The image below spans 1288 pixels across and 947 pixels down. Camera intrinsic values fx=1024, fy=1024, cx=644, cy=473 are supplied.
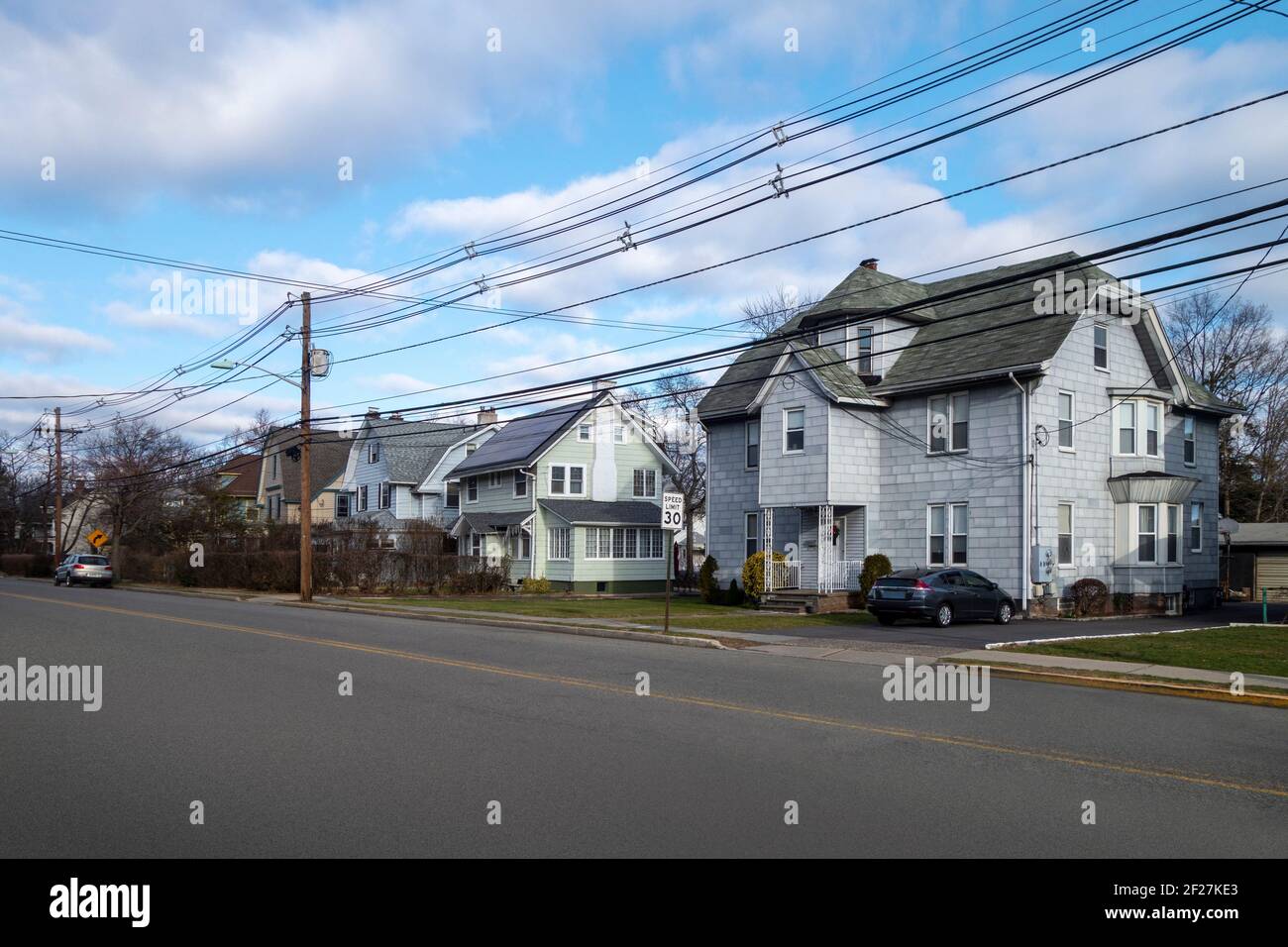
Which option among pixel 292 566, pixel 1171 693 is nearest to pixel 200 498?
pixel 292 566

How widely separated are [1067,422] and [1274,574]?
72.4 feet

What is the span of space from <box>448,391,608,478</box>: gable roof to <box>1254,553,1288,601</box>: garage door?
30.1m

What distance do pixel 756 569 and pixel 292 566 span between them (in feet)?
62.0

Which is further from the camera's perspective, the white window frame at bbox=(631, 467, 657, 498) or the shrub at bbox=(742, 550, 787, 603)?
the white window frame at bbox=(631, 467, 657, 498)

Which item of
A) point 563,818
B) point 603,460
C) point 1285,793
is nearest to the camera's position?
point 563,818

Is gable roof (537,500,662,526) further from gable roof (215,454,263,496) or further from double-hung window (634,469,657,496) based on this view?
gable roof (215,454,263,496)

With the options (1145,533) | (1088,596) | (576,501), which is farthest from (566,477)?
(1145,533)

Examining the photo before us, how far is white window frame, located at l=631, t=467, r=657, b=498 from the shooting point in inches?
1954

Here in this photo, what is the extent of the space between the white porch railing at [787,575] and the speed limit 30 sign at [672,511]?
11106mm

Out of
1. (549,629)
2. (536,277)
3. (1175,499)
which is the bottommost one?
(549,629)

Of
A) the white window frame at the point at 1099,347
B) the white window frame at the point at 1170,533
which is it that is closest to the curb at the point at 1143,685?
the white window frame at the point at 1099,347

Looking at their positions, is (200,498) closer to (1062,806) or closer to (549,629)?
(549,629)

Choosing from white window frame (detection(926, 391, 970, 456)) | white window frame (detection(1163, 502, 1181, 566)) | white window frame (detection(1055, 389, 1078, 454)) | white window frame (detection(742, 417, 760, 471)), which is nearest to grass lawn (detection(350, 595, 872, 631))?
white window frame (detection(742, 417, 760, 471))
